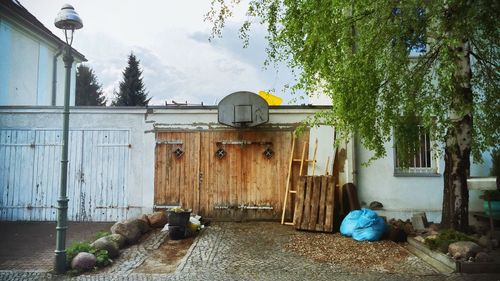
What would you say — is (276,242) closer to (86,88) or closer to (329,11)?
(329,11)

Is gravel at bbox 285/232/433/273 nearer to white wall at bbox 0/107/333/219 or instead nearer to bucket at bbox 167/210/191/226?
bucket at bbox 167/210/191/226

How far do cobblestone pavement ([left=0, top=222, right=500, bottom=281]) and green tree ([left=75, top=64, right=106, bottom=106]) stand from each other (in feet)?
101

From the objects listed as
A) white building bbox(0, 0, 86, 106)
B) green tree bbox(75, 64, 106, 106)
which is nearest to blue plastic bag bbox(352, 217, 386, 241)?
white building bbox(0, 0, 86, 106)

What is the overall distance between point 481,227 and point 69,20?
9334 millimetres

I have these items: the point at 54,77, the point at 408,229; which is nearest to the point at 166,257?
the point at 408,229

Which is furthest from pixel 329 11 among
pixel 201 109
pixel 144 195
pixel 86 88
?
pixel 86 88

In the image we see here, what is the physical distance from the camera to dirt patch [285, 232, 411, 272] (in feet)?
22.7

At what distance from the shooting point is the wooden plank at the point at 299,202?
941 cm

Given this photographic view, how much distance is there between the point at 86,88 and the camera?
36.0m

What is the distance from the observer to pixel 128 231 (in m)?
8.34

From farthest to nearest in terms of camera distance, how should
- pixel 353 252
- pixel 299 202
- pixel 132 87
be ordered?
pixel 132 87 → pixel 299 202 → pixel 353 252

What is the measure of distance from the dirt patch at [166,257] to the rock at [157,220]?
989 mm

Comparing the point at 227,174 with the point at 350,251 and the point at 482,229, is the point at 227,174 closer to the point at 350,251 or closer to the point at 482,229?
the point at 350,251

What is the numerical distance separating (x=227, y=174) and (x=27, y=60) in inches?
387
